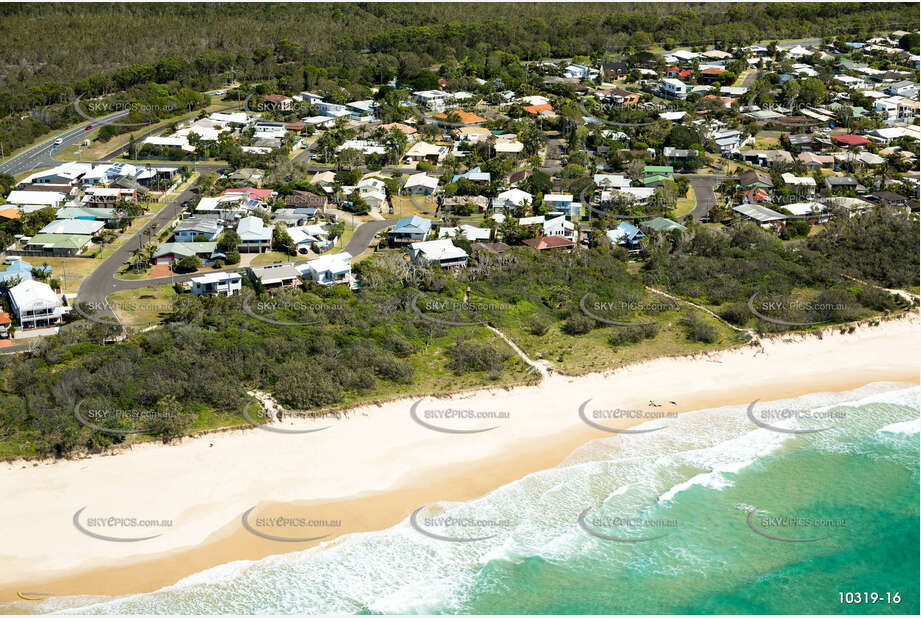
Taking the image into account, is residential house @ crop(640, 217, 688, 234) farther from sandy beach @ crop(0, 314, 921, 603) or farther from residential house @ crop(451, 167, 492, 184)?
sandy beach @ crop(0, 314, 921, 603)

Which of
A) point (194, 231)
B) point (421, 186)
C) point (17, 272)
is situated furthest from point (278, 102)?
point (17, 272)

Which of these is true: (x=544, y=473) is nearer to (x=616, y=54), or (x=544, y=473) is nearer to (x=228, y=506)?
(x=228, y=506)

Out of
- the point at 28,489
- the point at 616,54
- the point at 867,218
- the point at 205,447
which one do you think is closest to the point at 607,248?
the point at 867,218

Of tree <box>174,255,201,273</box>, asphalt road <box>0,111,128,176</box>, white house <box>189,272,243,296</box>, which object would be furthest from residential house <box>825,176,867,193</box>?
asphalt road <box>0,111,128,176</box>

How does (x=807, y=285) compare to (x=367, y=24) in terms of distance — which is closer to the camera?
(x=807, y=285)

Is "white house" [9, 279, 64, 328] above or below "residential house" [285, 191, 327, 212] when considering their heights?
below

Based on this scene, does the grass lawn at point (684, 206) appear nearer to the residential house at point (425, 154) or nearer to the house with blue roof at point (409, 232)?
the house with blue roof at point (409, 232)
